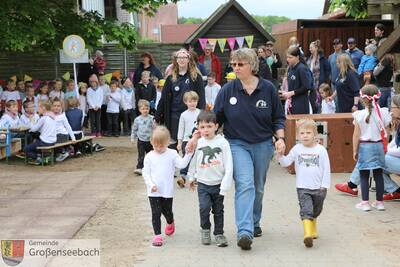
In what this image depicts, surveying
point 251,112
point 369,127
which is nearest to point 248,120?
point 251,112

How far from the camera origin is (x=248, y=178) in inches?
258

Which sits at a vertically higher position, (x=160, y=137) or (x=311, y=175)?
(x=160, y=137)

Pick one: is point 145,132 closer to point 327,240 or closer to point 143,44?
point 327,240

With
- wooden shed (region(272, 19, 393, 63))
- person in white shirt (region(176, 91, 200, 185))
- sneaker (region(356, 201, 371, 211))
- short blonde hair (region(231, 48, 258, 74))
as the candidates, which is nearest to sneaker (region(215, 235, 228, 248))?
short blonde hair (region(231, 48, 258, 74))

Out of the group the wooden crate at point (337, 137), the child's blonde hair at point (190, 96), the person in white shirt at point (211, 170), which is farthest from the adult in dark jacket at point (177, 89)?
the person in white shirt at point (211, 170)

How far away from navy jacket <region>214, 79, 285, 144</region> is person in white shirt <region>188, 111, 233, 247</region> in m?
0.16

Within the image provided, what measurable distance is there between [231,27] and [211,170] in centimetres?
1650

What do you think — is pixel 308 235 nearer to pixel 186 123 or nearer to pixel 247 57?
pixel 247 57

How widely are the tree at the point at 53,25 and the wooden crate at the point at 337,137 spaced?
597 cm

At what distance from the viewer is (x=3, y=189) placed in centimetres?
1023

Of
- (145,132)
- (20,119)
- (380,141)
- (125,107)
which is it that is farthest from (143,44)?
(380,141)

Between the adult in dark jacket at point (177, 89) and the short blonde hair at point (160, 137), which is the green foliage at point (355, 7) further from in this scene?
the short blonde hair at point (160, 137)

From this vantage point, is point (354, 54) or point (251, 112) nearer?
point (251, 112)

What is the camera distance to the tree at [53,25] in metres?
14.4
